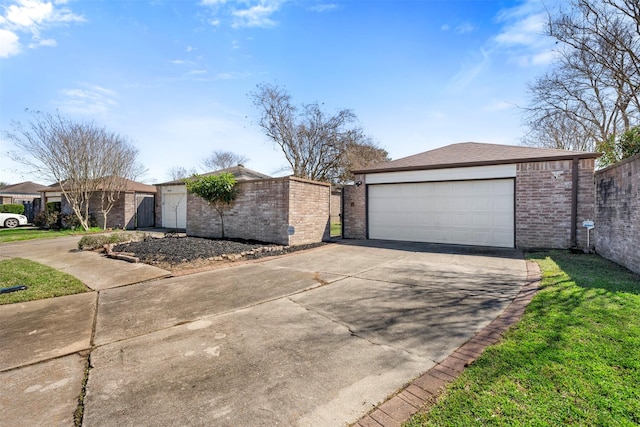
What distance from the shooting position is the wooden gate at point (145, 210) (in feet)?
55.4

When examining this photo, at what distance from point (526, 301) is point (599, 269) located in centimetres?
321

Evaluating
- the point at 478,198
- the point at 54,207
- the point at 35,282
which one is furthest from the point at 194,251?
the point at 54,207

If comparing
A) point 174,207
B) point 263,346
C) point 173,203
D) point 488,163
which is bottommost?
point 263,346

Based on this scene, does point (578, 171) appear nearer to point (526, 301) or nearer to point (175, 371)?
point (526, 301)

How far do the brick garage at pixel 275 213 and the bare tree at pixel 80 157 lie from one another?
22.7 ft

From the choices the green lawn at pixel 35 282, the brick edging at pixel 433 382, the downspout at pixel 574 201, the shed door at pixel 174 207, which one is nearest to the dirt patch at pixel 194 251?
the green lawn at pixel 35 282

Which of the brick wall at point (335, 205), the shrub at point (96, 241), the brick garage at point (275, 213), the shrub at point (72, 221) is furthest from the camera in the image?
the brick wall at point (335, 205)

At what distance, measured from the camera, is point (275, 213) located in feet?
32.3

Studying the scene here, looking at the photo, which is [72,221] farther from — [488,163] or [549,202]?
[549,202]

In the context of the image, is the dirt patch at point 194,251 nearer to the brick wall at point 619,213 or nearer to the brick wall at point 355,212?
the brick wall at point 355,212

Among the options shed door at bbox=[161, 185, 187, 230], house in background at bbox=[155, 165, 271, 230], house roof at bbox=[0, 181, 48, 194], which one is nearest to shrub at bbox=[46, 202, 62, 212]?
house in background at bbox=[155, 165, 271, 230]

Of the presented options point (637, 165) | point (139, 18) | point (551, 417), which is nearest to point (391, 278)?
point (551, 417)

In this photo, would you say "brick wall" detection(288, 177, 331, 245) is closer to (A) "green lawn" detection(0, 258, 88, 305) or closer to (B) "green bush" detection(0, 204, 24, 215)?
(A) "green lawn" detection(0, 258, 88, 305)

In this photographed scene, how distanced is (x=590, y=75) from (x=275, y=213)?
695 inches
